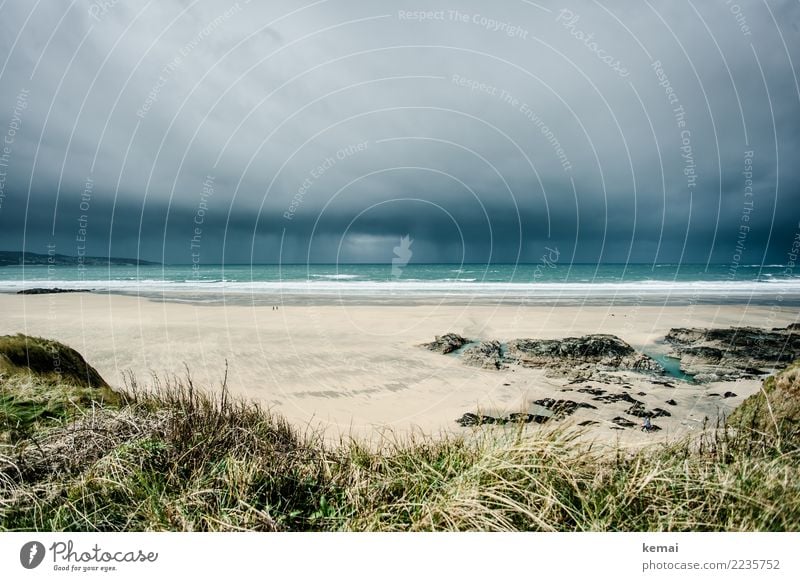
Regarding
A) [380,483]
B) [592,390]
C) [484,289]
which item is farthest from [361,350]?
[484,289]

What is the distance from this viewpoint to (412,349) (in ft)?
37.6

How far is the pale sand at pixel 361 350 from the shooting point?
6.75 metres

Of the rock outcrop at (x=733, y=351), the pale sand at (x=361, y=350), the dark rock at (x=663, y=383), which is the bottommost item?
the pale sand at (x=361, y=350)

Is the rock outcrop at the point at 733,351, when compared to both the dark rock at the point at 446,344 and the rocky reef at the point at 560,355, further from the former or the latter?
the dark rock at the point at 446,344

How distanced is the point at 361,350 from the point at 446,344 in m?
2.38

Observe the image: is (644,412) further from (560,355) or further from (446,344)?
(446,344)

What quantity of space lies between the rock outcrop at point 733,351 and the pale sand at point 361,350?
738mm

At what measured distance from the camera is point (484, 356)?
10195mm

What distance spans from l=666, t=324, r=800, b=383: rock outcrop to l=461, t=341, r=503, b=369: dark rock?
409cm

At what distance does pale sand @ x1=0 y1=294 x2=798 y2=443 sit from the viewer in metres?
6.75

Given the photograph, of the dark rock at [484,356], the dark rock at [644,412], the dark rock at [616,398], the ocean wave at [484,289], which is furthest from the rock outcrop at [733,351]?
the ocean wave at [484,289]

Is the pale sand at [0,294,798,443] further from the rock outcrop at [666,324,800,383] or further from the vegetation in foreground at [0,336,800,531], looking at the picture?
the rock outcrop at [666,324,800,383]

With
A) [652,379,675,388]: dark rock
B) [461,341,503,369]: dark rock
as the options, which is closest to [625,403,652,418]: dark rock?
[652,379,675,388]: dark rock
